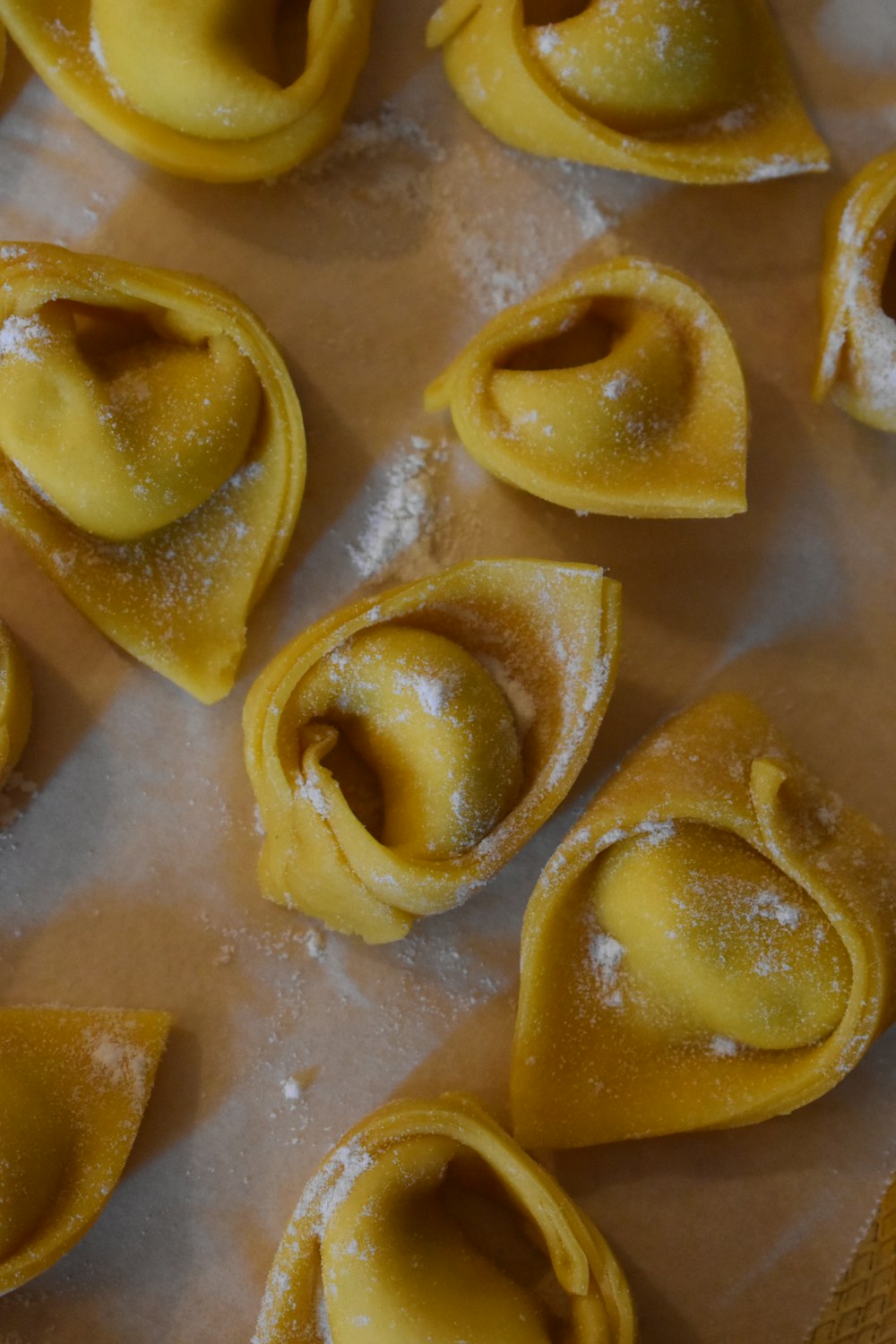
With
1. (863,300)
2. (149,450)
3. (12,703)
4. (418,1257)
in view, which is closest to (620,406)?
(863,300)

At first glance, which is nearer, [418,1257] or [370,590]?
[418,1257]

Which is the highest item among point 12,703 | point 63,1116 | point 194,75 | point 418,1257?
point 194,75

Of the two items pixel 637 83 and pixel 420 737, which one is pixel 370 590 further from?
pixel 637 83

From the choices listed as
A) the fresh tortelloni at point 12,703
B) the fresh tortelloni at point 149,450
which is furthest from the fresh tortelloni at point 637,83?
the fresh tortelloni at point 12,703

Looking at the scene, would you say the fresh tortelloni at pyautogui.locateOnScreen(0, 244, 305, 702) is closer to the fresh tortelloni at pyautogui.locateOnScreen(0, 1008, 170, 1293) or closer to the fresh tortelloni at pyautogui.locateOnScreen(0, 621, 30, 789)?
the fresh tortelloni at pyautogui.locateOnScreen(0, 621, 30, 789)

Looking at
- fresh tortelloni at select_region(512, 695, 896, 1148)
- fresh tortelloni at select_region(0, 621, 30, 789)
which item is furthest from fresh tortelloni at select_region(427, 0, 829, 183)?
fresh tortelloni at select_region(0, 621, 30, 789)

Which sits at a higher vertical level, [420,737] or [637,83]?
[637,83]
